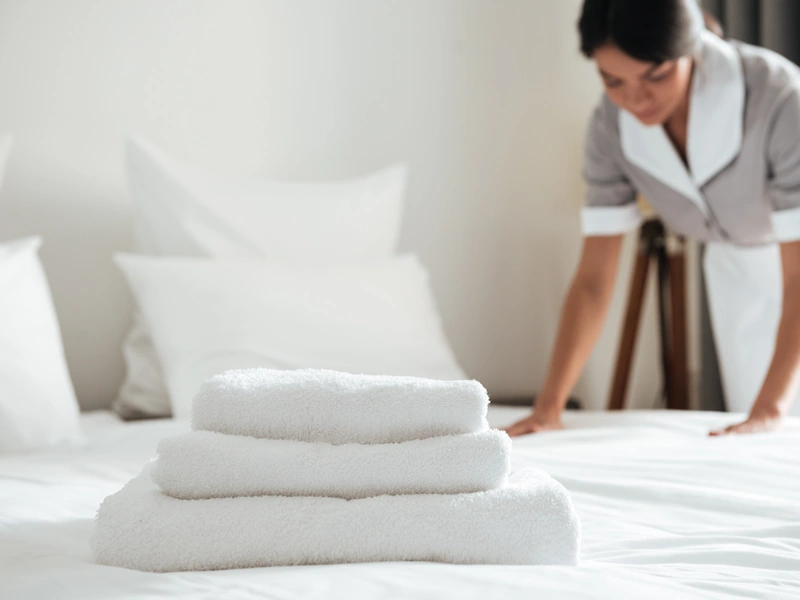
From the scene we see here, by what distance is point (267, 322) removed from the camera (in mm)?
1574

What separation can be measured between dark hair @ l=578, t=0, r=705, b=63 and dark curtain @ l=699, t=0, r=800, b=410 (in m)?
1.01

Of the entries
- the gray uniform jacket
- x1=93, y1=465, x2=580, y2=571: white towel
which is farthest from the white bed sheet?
the gray uniform jacket

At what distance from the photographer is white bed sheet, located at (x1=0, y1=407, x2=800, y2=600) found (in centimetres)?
60

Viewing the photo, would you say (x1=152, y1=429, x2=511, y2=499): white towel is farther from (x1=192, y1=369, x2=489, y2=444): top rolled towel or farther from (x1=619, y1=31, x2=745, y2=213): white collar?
(x1=619, y1=31, x2=745, y2=213): white collar

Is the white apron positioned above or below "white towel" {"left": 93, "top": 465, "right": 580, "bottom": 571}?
below

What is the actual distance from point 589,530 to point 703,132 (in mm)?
1060

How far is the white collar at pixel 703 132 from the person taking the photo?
1613 mm

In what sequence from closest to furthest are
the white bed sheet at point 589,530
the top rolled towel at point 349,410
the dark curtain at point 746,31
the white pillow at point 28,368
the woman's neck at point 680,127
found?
the white bed sheet at point 589,530
the top rolled towel at point 349,410
the white pillow at point 28,368
the woman's neck at point 680,127
the dark curtain at point 746,31

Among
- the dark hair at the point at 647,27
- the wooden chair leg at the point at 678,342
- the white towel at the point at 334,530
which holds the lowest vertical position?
the wooden chair leg at the point at 678,342

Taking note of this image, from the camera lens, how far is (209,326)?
5.13 ft

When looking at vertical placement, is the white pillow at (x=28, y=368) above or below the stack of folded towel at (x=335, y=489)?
below

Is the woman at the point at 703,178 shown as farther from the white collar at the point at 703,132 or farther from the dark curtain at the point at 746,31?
the dark curtain at the point at 746,31

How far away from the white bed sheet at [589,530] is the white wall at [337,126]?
2.10 ft

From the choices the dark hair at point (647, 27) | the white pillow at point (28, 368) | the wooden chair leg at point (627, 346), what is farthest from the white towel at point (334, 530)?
the wooden chair leg at point (627, 346)
